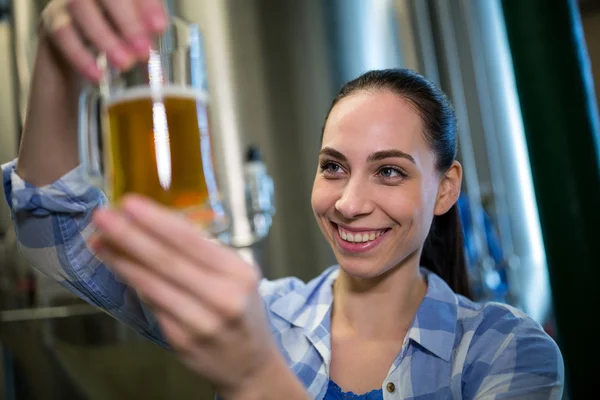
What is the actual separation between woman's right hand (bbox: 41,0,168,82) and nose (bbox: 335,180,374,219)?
396mm

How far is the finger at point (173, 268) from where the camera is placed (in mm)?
356

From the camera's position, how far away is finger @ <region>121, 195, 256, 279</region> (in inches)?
13.8

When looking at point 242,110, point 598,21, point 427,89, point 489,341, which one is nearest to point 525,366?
point 489,341

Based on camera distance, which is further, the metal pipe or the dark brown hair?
the metal pipe

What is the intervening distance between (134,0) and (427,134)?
19.9 inches

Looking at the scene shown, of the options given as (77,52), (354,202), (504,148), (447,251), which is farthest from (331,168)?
(504,148)

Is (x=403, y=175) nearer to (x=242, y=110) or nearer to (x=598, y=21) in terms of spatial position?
(x=598, y=21)

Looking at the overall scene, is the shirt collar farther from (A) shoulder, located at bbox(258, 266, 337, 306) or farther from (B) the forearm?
(B) the forearm

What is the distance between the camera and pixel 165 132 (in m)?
0.41

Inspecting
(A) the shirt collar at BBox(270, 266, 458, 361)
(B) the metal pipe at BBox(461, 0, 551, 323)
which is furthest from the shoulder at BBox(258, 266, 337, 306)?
(B) the metal pipe at BBox(461, 0, 551, 323)

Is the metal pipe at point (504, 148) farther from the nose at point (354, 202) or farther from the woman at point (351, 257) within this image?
the nose at point (354, 202)

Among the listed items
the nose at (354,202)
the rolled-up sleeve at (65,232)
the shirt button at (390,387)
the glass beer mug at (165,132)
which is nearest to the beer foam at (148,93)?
the glass beer mug at (165,132)

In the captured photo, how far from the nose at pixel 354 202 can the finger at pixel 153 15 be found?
41cm

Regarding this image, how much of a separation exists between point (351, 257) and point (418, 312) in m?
0.14
